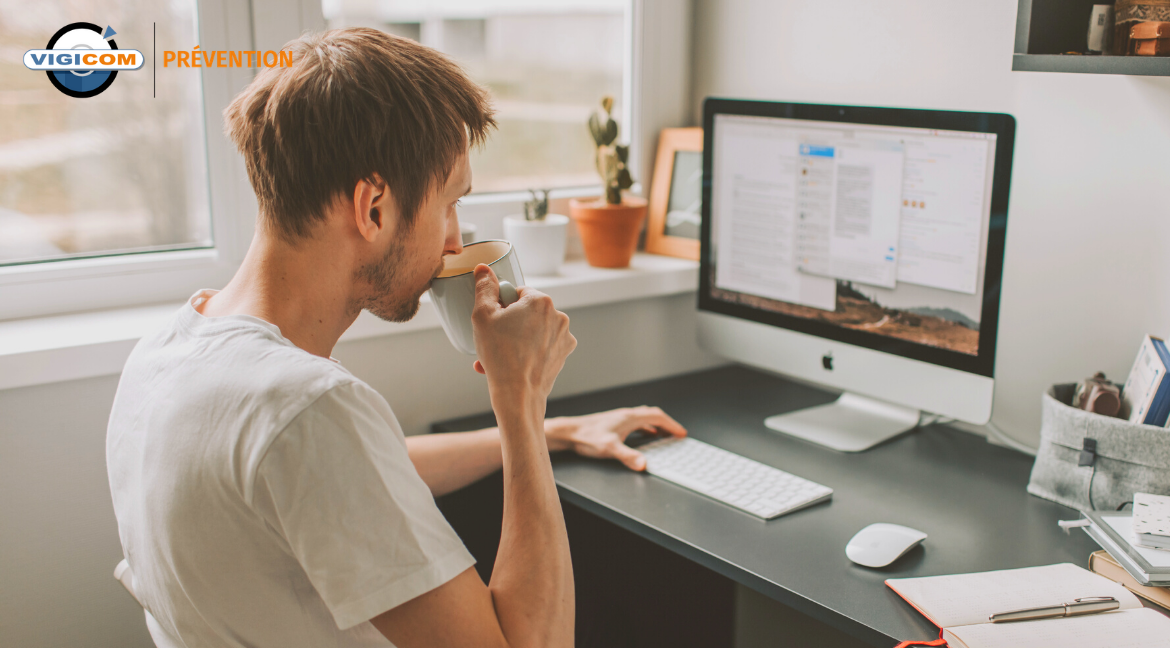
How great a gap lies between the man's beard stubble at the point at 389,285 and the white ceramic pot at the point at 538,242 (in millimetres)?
672

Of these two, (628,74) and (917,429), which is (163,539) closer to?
(917,429)

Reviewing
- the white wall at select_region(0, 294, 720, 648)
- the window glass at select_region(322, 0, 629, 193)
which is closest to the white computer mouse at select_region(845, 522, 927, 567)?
the white wall at select_region(0, 294, 720, 648)

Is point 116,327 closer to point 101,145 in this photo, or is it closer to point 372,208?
point 101,145

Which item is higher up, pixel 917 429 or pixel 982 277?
pixel 982 277

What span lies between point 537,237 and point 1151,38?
1.02m

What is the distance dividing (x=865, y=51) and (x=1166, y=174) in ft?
1.89

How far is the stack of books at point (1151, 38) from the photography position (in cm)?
109

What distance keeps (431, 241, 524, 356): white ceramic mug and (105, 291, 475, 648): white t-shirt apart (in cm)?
25

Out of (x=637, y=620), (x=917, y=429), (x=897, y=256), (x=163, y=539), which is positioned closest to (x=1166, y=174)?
(x=897, y=256)

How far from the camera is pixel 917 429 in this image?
5.15 feet

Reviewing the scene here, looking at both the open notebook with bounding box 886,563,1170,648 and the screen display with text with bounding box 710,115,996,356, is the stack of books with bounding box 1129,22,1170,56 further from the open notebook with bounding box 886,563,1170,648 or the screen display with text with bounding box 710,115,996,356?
the open notebook with bounding box 886,563,1170,648

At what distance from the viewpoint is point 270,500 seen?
2.55 ft

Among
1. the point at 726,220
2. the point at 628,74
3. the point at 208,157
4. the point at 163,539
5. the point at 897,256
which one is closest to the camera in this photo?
the point at 163,539

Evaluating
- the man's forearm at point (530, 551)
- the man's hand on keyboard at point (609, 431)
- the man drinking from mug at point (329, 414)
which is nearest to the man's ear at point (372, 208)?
the man drinking from mug at point (329, 414)
